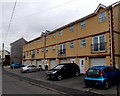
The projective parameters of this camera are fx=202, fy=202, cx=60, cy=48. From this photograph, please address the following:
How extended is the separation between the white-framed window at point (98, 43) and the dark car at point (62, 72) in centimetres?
323

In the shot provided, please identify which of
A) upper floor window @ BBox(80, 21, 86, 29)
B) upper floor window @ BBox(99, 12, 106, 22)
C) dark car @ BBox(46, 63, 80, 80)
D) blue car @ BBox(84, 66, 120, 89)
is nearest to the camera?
blue car @ BBox(84, 66, 120, 89)

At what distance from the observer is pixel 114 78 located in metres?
15.6

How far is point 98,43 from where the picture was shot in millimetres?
22625

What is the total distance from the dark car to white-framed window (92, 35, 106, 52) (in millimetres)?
3234

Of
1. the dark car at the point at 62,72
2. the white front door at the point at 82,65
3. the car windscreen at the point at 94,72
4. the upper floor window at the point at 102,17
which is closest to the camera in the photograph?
the car windscreen at the point at 94,72

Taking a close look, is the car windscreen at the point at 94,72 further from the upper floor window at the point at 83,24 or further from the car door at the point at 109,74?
the upper floor window at the point at 83,24

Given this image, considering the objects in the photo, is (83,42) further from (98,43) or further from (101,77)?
(101,77)

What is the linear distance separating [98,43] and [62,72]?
524 cm

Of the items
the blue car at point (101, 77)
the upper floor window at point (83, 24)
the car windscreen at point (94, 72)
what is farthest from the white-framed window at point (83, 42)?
the car windscreen at point (94, 72)

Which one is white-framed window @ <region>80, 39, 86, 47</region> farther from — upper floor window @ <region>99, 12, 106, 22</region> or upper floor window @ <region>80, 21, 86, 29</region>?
upper floor window @ <region>99, 12, 106, 22</region>

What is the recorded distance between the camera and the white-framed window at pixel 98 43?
22078mm

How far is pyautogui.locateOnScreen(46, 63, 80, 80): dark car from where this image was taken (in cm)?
2092

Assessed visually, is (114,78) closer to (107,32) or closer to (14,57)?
(107,32)

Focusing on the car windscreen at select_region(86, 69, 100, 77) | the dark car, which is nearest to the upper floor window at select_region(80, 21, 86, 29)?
the dark car
